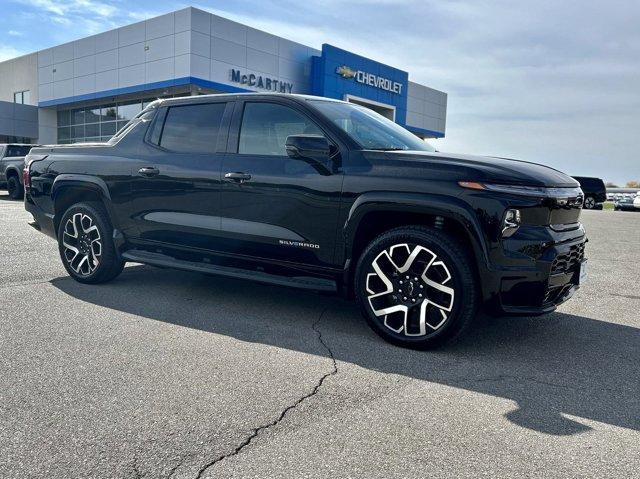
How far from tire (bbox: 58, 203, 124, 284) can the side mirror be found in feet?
7.95

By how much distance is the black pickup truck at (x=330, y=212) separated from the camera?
12.5ft

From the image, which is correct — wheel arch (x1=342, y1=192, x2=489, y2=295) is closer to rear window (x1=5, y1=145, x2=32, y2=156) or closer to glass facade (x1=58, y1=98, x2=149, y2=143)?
rear window (x1=5, y1=145, x2=32, y2=156)

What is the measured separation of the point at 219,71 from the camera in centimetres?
2898

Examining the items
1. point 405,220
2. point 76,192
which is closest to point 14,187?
point 76,192

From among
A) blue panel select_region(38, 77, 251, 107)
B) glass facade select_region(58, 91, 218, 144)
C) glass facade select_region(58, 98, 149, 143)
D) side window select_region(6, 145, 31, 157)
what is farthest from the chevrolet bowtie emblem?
side window select_region(6, 145, 31, 157)

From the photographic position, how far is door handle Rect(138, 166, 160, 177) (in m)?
5.26

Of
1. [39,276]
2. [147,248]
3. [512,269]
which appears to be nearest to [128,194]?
[147,248]

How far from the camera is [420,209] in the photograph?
13.0ft

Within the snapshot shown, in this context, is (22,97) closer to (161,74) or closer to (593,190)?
(161,74)

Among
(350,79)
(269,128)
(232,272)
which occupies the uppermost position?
(350,79)

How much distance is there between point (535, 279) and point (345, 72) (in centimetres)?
3311

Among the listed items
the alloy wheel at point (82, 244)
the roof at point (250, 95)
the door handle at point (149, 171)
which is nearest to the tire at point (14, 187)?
the alloy wheel at point (82, 244)

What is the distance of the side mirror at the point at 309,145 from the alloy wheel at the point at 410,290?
0.86 m

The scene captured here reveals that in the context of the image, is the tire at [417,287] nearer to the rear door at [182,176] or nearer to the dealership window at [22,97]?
the rear door at [182,176]
